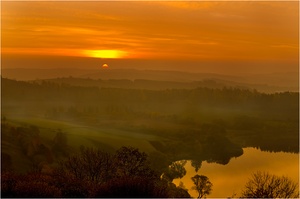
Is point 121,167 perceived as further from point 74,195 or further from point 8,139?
point 8,139

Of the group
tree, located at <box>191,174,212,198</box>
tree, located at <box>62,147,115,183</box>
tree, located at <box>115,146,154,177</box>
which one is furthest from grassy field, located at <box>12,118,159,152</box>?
tree, located at <box>62,147,115,183</box>

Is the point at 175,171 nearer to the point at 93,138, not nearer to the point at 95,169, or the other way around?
the point at 93,138

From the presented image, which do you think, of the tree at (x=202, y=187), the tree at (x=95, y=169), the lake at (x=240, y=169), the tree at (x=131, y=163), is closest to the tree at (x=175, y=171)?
the lake at (x=240, y=169)

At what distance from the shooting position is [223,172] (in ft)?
373

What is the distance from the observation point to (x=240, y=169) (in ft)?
383

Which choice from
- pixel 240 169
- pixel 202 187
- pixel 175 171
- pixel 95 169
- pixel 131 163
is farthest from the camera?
pixel 240 169

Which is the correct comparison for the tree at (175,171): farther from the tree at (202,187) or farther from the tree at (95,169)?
the tree at (95,169)

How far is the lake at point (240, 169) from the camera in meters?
89.0

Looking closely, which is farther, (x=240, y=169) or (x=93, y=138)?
(x=93, y=138)

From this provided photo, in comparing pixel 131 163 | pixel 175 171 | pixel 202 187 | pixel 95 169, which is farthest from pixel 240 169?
pixel 95 169

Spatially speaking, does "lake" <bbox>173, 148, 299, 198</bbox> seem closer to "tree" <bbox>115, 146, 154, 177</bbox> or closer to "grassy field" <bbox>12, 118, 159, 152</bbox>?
"grassy field" <bbox>12, 118, 159, 152</bbox>

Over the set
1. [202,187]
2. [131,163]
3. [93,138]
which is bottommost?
[202,187]

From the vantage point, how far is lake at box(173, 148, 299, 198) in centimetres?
8903

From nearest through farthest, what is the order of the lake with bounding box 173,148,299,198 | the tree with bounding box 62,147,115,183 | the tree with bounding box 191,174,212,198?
the tree with bounding box 62,147,115,183
the tree with bounding box 191,174,212,198
the lake with bounding box 173,148,299,198
